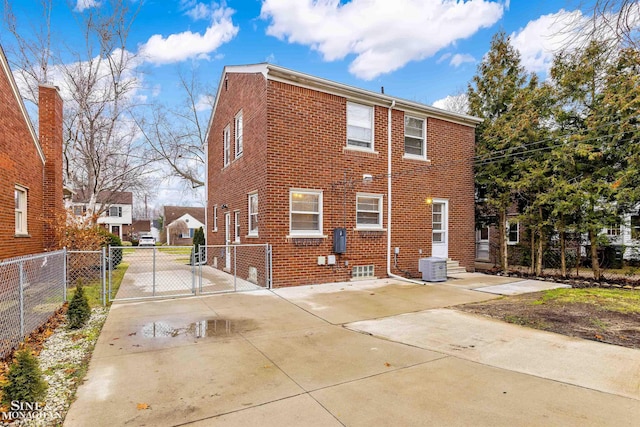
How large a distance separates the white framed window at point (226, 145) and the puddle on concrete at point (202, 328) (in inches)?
333

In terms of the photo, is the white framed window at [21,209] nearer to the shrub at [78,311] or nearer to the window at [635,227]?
the shrub at [78,311]

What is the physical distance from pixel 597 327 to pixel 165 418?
21.1ft

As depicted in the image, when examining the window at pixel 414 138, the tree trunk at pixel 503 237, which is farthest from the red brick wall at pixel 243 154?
the tree trunk at pixel 503 237

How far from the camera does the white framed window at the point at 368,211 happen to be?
10656 mm

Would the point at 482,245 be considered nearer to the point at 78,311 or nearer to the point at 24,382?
the point at 78,311

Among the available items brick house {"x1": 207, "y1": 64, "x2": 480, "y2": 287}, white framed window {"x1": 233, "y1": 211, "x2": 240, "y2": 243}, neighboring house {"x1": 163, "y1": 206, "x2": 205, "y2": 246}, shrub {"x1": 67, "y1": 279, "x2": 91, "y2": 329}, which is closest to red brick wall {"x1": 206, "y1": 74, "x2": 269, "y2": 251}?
brick house {"x1": 207, "y1": 64, "x2": 480, "y2": 287}

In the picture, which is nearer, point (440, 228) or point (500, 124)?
point (440, 228)

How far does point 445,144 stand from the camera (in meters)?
12.4

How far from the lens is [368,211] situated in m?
10.8

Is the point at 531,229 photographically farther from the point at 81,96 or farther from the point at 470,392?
the point at 81,96

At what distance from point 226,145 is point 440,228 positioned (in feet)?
29.7

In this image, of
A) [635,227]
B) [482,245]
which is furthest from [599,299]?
[482,245]

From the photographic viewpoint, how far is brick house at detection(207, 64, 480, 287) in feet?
30.7

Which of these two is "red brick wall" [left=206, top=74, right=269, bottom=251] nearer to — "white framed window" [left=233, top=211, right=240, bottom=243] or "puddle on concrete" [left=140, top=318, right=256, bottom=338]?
"white framed window" [left=233, top=211, right=240, bottom=243]
